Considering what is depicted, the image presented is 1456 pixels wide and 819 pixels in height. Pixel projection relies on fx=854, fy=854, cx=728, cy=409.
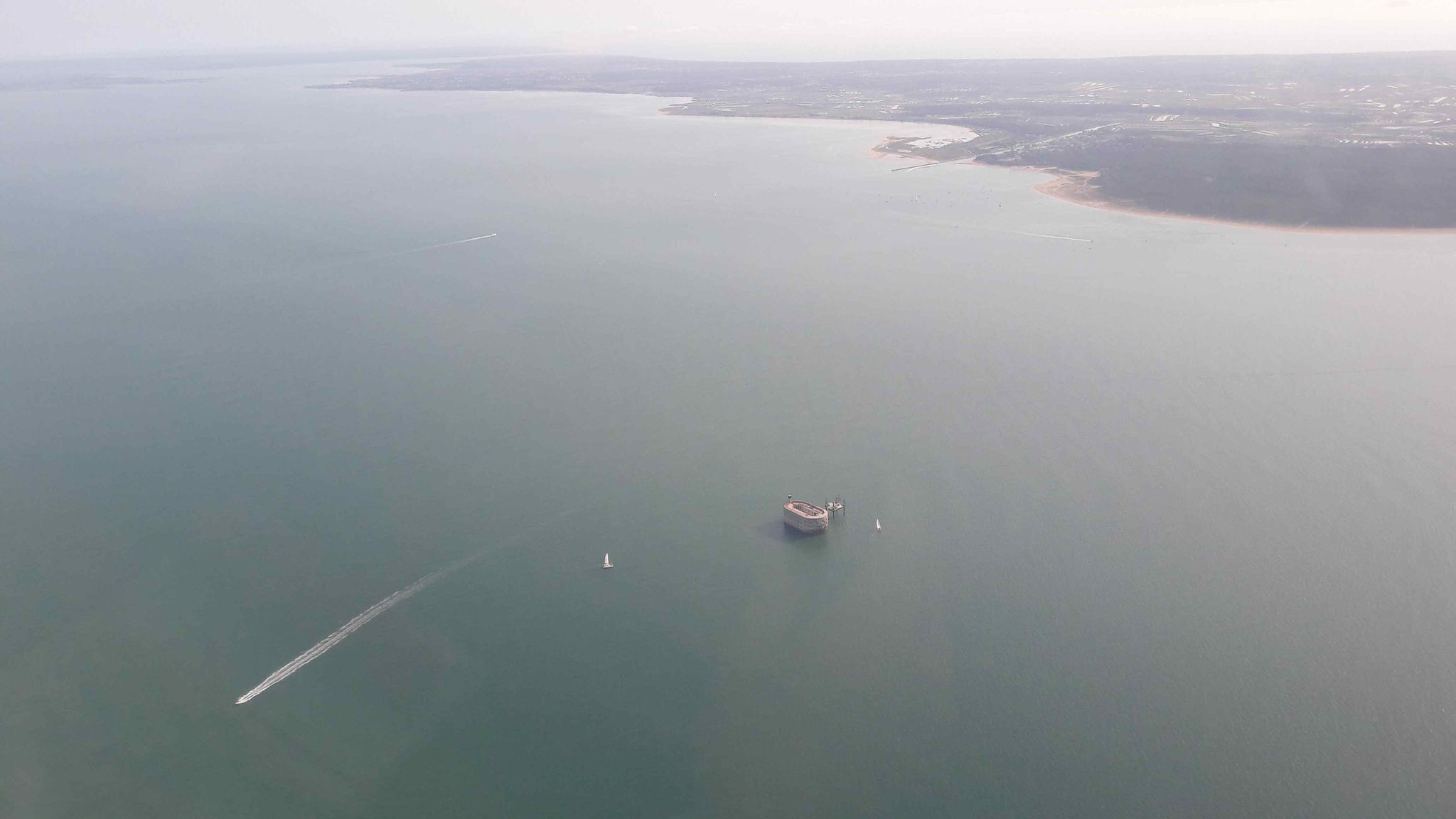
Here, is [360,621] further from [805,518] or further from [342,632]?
[805,518]

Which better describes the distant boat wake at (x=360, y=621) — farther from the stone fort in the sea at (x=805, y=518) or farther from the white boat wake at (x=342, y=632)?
the stone fort in the sea at (x=805, y=518)

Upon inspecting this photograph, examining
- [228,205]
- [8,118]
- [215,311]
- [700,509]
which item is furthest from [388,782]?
[8,118]

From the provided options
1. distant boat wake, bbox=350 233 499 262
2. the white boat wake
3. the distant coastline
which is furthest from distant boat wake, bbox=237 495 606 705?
the distant coastline

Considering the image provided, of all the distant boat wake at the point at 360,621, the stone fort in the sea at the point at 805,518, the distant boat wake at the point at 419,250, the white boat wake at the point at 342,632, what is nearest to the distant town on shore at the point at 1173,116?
the distant boat wake at the point at 419,250

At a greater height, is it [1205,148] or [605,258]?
[1205,148]

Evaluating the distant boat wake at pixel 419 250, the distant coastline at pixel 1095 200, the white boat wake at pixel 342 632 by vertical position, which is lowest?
the white boat wake at pixel 342 632

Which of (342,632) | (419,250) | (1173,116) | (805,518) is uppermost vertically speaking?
(1173,116)

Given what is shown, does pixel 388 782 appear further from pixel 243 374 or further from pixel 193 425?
pixel 243 374

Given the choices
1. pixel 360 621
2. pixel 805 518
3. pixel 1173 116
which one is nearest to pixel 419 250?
pixel 360 621
